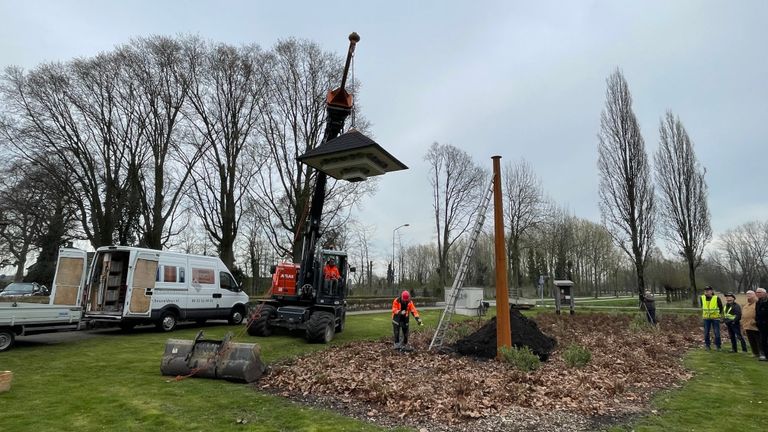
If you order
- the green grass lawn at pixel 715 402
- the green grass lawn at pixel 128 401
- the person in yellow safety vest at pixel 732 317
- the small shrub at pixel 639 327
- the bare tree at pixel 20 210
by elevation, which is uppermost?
the bare tree at pixel 20 210

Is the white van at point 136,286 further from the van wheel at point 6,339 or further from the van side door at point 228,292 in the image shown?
the van wheel at point 6,339

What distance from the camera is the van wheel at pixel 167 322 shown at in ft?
53.1

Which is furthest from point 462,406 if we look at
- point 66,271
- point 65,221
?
point 65,221

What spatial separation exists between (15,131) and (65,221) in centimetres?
878

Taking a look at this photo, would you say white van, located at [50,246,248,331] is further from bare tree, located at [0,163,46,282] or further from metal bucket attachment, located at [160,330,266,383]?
bare tree, located at [0,163,46,282]

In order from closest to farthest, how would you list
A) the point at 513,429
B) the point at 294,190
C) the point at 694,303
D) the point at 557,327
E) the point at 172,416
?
the point at 513,429 → the point at 172,416 → the point at 557,327 → the point at 294,190 → the point at 694,303

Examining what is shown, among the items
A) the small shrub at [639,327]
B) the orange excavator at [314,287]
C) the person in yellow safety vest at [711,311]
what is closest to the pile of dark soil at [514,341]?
the orange excavator at [314,287]

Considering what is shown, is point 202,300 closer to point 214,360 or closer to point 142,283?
point 142,283

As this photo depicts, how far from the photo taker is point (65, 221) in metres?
33.7

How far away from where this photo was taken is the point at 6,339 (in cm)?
1166

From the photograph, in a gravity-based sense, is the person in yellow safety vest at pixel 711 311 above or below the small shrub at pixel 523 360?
above

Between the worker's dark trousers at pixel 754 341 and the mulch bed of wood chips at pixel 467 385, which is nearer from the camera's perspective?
the mulch bed of wood chips at pixel 467 385

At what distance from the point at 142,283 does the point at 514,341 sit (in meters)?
12.2

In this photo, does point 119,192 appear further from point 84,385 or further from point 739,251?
point 739,251
